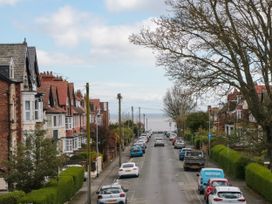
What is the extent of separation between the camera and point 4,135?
41.2 metres

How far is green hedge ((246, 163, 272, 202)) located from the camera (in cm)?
3562

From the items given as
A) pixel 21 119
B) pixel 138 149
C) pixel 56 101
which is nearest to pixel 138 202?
pixel 21 119

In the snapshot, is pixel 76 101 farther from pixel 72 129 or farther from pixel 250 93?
pixel 250 93

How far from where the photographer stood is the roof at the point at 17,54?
44.4 m

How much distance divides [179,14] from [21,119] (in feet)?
62.9

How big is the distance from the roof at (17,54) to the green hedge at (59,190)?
7.98m

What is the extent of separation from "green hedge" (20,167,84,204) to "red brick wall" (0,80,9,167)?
4.20m

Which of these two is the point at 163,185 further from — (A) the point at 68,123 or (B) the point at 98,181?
(A) the point at 68,123

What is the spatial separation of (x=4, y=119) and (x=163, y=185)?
13.2 m

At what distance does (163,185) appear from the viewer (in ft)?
154

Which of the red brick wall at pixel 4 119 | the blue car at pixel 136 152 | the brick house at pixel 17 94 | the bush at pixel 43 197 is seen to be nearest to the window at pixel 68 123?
the blue car at pixel 136 152

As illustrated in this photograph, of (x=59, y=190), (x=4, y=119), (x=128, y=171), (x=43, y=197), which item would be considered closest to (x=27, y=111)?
(x=4, y=119)

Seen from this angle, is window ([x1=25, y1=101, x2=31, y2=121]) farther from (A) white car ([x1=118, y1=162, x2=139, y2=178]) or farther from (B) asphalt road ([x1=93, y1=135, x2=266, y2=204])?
(A) white car ([x1=118, y1=162, x2=139, y2=178])

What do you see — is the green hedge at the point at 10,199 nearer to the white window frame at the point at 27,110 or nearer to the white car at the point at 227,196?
the white car at the point at 227,196
